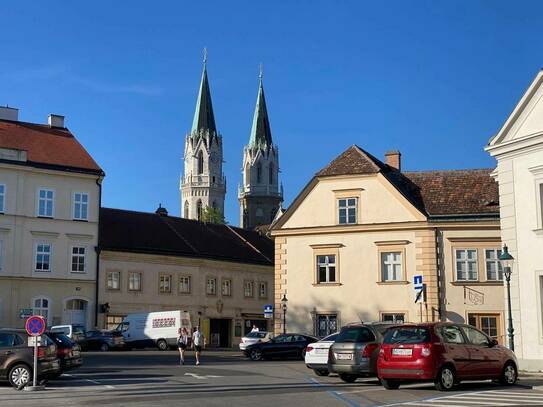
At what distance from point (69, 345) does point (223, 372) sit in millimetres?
5409

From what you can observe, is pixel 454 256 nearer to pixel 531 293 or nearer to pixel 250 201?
pixel 531 293

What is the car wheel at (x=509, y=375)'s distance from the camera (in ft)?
68.1

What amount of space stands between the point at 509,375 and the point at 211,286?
4288 centimetres

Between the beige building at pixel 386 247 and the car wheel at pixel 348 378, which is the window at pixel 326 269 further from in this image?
the car wheel at pixel 348 378

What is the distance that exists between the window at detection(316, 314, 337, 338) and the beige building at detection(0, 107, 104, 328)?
59.2ft

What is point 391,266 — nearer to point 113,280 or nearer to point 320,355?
point 320,355

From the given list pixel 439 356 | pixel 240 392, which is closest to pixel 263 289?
pixel 240 392

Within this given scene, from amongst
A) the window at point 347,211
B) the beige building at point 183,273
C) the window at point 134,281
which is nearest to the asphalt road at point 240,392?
the window at point 347,211

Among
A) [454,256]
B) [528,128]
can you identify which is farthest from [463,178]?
[528,128]

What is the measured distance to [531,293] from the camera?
2752 cm

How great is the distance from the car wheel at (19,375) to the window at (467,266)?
24026 millimetres

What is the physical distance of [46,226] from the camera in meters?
52.0

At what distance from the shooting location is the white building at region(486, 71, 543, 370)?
27.4 metres

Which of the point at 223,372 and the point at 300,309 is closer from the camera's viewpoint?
the point at 223,372
